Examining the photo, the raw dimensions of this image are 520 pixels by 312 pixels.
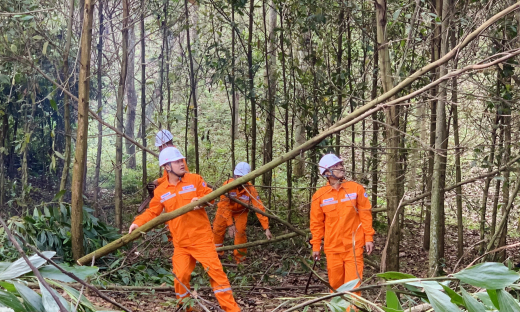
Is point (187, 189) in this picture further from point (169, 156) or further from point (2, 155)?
point (2, 155)

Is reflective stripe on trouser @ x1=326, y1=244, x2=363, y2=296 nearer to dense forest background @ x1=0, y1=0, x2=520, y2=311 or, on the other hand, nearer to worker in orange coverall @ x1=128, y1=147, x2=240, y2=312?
dense forest background @ x1=0, y1=0, x2=520, y2=311

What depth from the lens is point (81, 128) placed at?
5.11 metres

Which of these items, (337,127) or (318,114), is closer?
(337,127)

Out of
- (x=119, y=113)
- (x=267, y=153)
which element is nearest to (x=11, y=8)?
(x=119, y=113)

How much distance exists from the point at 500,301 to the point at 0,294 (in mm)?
1083

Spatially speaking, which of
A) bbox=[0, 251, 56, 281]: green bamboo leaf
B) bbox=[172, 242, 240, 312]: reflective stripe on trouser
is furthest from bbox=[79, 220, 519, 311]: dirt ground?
bbox=[0, 251, 56, 281]: green bamboo leaf

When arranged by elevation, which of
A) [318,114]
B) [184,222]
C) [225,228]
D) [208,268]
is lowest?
[225,228]

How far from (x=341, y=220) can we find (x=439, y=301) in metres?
4.72

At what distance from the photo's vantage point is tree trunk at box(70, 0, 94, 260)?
4.99 metres

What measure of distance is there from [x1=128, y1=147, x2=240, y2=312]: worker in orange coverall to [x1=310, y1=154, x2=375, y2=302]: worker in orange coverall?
1348 mm

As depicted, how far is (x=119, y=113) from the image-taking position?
7652mm

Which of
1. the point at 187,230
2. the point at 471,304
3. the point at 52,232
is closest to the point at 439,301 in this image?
the point at 471,304

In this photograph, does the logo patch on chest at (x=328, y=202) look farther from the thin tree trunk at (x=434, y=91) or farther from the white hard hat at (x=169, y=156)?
the white hard hat at (x=169, y=156)

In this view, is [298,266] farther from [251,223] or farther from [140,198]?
[140,198]
